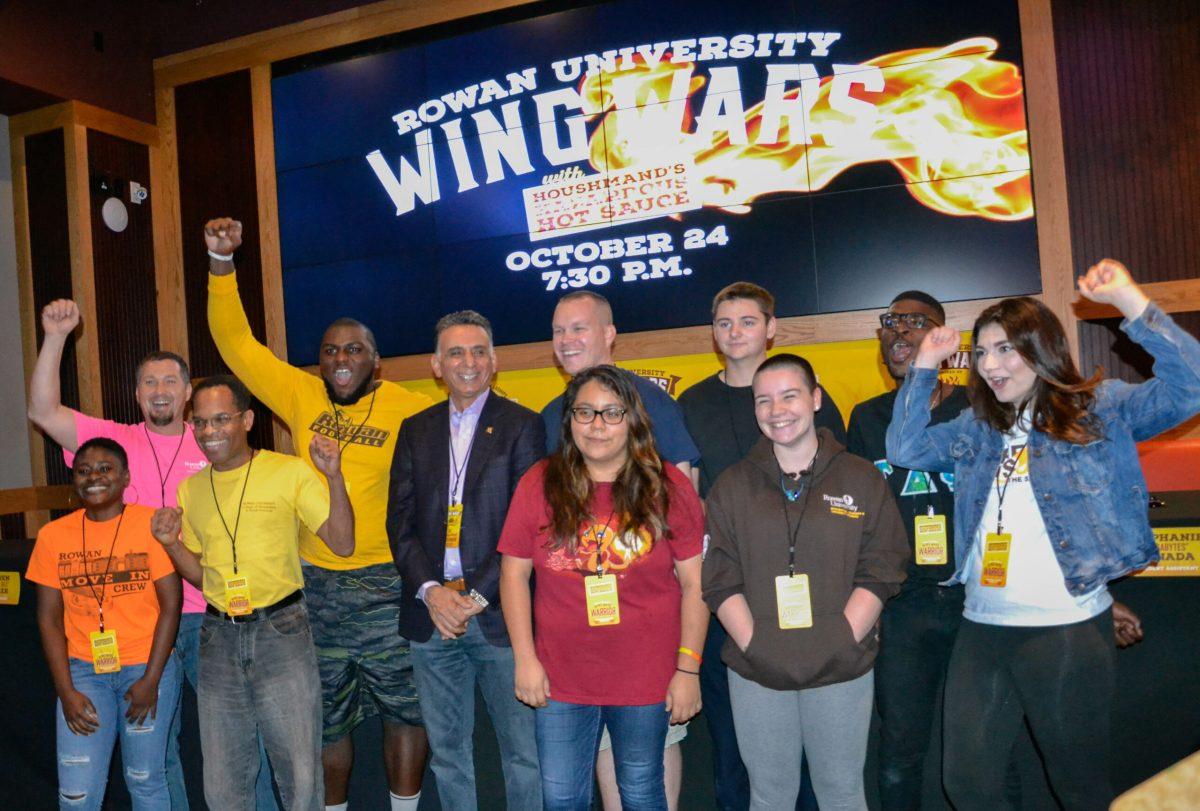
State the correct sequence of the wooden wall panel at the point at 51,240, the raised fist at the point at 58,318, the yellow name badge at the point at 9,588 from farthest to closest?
the wooden wall panel at the point at 51,240 < the yellow name badge at the point at 9,588 < the raised fist at the point at 58,318

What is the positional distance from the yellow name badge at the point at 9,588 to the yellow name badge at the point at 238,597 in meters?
1.48

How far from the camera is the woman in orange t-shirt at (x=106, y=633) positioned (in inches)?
114

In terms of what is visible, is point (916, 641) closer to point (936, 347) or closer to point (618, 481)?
point (936, 347)

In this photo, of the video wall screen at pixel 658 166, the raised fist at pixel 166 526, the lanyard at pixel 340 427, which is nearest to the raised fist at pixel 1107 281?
the lanyard at pixel 340 427

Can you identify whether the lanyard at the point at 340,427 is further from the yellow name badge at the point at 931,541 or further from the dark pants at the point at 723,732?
the yellow name badge at the point at 931,541

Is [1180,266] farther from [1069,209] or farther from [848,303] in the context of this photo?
[848,303]

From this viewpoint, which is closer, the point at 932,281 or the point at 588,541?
the point at 588,541

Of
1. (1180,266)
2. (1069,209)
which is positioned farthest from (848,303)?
(1180,266)

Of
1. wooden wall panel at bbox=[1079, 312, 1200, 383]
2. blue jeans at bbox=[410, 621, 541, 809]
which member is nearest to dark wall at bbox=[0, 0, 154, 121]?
blue jeans at bbox=[410, 621, 541, 809]

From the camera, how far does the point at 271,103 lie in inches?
293

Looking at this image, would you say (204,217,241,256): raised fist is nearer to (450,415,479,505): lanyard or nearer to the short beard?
the short beard

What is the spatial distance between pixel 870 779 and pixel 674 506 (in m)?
1.22

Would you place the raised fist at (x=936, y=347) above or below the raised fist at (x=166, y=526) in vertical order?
above

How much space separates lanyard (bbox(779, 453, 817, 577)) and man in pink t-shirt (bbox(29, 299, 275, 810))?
2020 millimetres
